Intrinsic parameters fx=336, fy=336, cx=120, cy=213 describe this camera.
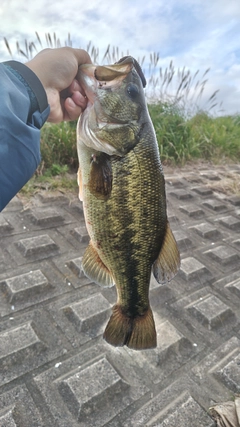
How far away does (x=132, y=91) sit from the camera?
154 centimetres

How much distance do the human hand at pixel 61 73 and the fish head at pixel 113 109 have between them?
23 centimetres

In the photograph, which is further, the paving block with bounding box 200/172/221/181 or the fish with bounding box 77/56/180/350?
the paving block with bounding box 200/172/221/181

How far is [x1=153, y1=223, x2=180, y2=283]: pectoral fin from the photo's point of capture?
4.90ft

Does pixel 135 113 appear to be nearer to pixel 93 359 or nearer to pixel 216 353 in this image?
pixel 93 359

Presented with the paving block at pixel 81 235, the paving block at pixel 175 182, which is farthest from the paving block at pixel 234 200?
the paving block at pixel 81 235

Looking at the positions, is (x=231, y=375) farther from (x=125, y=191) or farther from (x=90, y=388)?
(x=125, y=191)

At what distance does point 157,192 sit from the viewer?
1.49 meters

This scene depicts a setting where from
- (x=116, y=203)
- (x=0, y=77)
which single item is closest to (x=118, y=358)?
(x=116, y=203)

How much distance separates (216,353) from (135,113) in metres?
1.92

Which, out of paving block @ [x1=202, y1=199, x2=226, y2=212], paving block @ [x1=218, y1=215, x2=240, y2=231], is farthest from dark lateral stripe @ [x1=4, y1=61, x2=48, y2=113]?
paving block @ [x1=202, y1=199, x2=226, y2=212]

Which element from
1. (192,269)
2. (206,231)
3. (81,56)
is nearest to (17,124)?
(81,56)

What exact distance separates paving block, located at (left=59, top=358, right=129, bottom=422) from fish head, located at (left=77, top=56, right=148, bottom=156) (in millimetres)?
1460

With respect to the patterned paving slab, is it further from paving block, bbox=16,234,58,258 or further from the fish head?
the fish head

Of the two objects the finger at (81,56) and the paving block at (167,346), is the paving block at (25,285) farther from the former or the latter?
the finger at (81,56)
